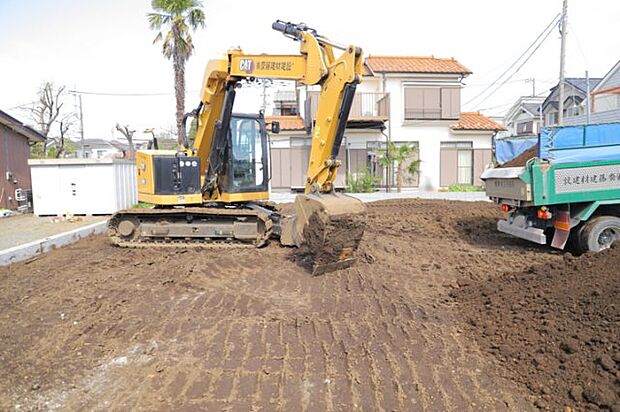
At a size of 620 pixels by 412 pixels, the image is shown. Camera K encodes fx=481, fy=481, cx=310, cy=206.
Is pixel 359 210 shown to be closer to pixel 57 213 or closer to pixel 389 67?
pixel 57 213

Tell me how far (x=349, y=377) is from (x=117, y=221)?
23.2 feet

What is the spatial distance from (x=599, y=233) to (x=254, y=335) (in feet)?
20.8

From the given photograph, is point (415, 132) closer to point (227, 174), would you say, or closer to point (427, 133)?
point (427, 133)

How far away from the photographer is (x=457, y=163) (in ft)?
75.3

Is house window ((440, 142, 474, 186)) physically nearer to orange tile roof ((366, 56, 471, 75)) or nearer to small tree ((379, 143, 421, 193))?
small tree ((379, 143, 421, 193))

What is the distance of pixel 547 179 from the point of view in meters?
7.95

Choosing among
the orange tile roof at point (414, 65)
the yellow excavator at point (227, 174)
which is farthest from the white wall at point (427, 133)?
the yellow excavator at point (227, 174)

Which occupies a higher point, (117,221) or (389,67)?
(389,67)

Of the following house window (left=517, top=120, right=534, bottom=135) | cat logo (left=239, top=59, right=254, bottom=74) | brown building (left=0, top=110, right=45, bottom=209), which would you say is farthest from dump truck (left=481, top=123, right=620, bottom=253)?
house window (left=517, top=120, right=534, bottom=135)

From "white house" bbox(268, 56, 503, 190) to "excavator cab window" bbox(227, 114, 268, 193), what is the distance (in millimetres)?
12469

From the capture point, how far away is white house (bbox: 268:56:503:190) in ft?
73.3

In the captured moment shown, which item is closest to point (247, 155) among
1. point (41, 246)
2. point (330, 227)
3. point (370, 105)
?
point (330, 227)

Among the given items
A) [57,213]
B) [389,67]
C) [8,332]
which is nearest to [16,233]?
→ [57,213]

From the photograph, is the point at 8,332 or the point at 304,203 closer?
the point at 8,332
